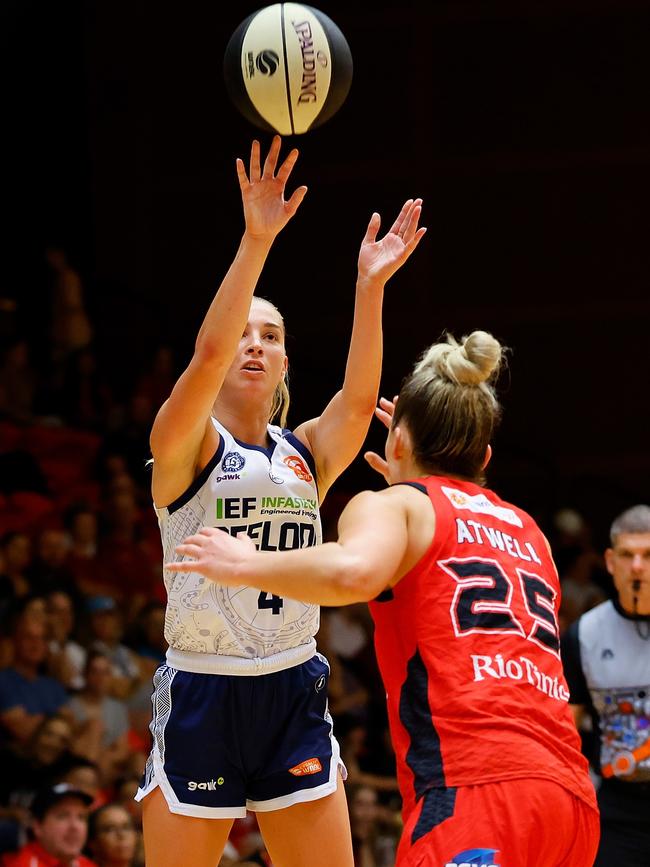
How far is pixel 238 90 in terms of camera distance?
13.1 feet

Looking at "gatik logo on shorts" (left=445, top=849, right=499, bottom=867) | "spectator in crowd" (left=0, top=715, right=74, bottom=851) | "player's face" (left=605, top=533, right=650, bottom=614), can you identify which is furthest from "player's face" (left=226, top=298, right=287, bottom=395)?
"spectator in crowd" (left=0, top=715, right=74, bottom=851)

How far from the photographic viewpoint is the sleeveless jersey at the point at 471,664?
284 centimetres

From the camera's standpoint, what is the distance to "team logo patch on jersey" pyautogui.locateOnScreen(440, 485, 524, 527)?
305cm

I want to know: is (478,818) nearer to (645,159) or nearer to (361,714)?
(361,714)

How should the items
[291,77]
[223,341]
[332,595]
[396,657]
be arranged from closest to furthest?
[332,595] < [396,657] < [223,341] < [291,77]

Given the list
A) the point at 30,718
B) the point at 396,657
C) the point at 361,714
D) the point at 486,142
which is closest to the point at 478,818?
the point at 396,657

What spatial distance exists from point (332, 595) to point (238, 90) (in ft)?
6.22

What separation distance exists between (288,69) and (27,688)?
4.40 m

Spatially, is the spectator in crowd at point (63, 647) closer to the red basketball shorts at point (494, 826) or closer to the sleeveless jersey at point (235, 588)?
the sleeveless jersey at point (235, 588)

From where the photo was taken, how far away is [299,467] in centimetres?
382

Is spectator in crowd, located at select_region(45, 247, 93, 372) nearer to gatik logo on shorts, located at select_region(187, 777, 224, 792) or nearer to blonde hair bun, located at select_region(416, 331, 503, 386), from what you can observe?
gatik logo on shorts, located at select_region(187, 777, 224, 792)

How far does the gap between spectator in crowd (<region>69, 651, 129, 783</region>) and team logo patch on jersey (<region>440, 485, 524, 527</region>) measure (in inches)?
178

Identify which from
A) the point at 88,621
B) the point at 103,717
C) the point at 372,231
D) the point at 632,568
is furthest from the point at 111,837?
the point at 372,231

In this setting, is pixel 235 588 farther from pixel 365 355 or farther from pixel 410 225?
pixel 410 225
